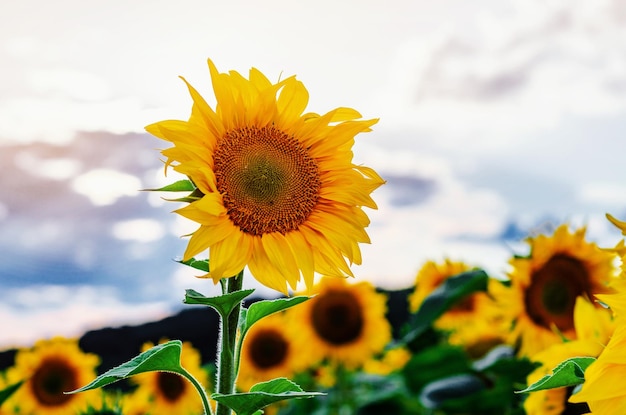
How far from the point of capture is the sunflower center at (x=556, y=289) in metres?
2.96

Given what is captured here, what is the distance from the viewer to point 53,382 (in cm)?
445

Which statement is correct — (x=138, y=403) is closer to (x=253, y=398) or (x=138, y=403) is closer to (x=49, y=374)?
(x=49, y=374)

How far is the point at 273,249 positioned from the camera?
1.53 metres

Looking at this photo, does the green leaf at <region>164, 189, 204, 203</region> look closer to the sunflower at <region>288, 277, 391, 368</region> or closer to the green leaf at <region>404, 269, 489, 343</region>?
the green leaf at <region>404, 269, 489, 343</region>

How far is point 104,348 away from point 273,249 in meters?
4.17

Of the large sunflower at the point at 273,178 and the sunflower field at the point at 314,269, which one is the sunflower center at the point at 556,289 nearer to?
the sunflower field at the point at 314,269

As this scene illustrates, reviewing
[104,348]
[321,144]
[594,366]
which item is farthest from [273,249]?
[104,348]

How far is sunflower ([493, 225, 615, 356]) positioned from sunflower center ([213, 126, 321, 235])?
1.58 metres

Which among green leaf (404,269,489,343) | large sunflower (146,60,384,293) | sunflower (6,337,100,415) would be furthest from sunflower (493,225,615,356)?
sunflower (6,337,100,415)

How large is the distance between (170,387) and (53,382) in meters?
0.71

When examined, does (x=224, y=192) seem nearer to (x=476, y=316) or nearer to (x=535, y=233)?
(x=535, y=233)

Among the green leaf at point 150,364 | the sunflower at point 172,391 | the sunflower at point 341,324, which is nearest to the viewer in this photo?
the green leaf at point 150,364

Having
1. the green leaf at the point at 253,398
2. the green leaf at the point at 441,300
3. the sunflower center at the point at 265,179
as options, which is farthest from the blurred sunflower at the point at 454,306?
the green leaf at the point at 253,398

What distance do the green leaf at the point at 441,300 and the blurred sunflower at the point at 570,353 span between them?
69 cm
